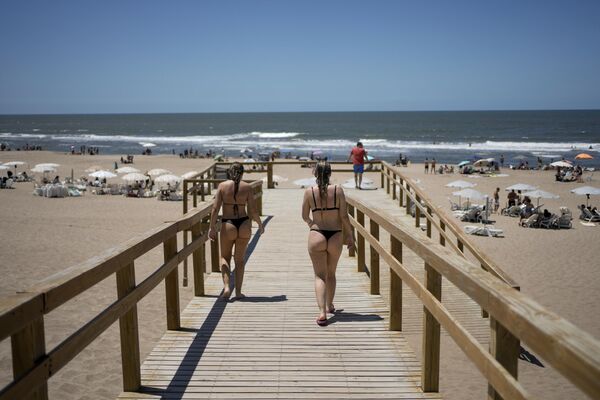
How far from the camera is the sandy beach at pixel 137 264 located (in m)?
7.09

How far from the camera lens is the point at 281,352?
416 cm

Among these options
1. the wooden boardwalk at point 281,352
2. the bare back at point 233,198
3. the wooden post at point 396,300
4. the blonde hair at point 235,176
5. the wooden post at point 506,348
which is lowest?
the wooden boardwalk at point 281,352

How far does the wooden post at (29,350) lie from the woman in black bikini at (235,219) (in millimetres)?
3389

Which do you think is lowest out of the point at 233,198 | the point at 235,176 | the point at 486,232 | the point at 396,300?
the point at 486,232

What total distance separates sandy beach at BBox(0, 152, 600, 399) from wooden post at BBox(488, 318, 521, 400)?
4.78 m

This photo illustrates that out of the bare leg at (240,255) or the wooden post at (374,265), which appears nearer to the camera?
the bare leg at (240,255)

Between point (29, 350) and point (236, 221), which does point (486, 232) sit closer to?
point (236, 221)

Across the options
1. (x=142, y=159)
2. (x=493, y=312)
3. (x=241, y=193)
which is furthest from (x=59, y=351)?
(x=142, y=159)

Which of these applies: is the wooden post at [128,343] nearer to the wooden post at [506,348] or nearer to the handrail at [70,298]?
the handrail at [70,298]

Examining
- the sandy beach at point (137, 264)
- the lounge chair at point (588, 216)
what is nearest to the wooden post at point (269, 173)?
the sandy beach at point (137, 264)

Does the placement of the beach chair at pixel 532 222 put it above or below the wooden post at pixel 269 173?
below

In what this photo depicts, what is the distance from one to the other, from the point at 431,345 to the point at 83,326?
7.14 ft

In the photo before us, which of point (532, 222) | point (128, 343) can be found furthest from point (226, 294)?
point (532, 222)

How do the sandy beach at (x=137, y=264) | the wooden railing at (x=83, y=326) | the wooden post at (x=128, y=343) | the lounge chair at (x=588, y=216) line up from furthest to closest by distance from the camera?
the lounge chair at (x=588, y=216) → the sandy beach at (x=137, y=264) → the wooden post at (x=128, y=343) → the wooden railing at (x=83, y=326)
